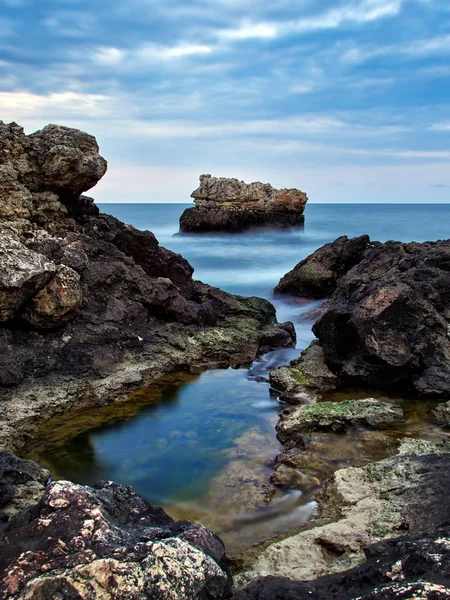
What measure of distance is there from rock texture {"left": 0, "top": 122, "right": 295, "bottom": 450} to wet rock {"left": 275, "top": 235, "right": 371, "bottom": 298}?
420 centimetres

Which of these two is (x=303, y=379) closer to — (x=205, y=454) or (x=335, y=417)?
(x=335, y=417)

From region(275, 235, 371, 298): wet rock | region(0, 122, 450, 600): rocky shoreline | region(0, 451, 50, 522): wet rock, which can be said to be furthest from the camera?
region(275, 235, 371, 298): wet rock

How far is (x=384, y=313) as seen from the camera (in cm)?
777

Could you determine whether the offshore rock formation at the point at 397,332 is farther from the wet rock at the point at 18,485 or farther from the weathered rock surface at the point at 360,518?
the wet rock at the point at 18,485

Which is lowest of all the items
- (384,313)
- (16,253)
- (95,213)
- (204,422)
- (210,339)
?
(204,422)

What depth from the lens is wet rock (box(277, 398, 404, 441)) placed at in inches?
243

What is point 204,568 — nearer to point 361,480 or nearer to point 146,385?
point 361,480

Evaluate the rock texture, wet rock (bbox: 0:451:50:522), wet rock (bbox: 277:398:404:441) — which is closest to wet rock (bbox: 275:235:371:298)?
the rock texture

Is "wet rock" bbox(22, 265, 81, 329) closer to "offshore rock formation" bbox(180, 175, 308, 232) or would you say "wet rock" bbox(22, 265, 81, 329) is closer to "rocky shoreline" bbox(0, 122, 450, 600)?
"rocky shoreline" bbox(0, 122, 450, 600)

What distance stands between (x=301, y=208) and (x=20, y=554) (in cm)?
4326

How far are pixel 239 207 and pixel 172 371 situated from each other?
3544 cm

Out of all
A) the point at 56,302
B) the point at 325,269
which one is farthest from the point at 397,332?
the point at 325,269

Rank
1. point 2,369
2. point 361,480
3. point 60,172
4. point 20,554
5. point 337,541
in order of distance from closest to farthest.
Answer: point 20,554
point 337,541
point 361,480
point 2,369
point 60,172

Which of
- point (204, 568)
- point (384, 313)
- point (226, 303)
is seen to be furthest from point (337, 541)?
point (226, 303)
